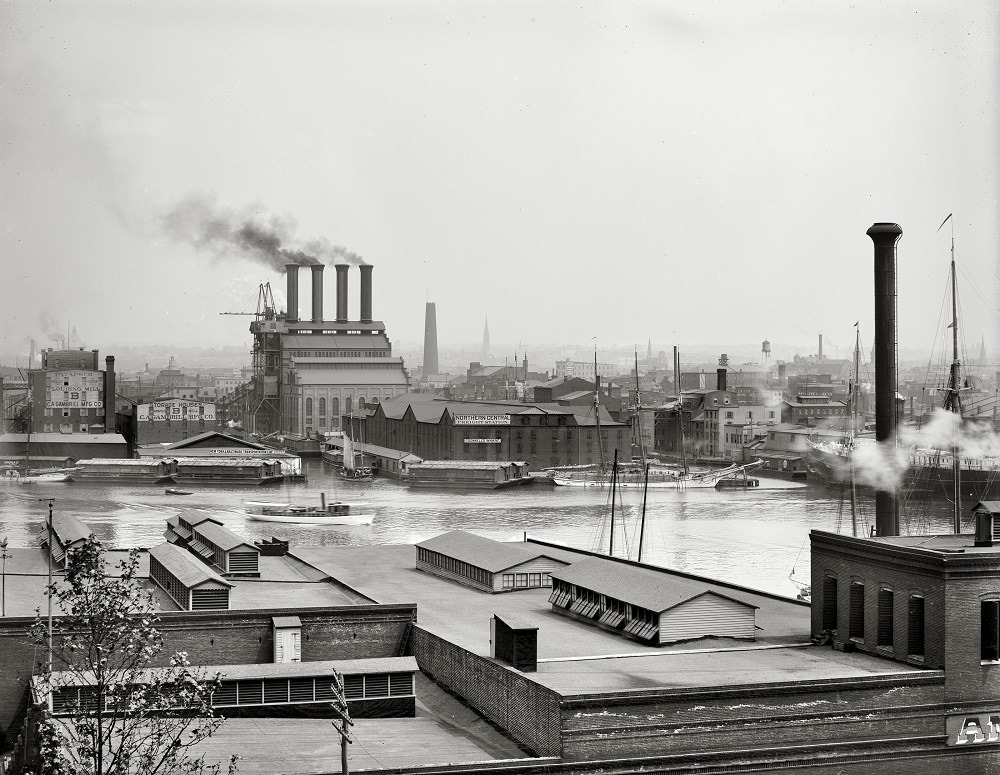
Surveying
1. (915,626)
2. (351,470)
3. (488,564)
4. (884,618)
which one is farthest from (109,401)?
(915,626)

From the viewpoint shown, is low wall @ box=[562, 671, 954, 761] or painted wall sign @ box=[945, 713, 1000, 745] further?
painted wall sign @ box=[945, 713, 1000, 745]

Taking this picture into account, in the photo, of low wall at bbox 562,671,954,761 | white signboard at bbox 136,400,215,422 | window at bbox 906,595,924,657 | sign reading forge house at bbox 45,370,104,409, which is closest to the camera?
low wall at bbox 562,671,954,761

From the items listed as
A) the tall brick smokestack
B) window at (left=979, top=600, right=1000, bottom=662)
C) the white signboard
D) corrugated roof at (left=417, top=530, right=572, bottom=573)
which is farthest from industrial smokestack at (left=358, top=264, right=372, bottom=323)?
window at (left=979, top=600, right=1000, bottom=662)

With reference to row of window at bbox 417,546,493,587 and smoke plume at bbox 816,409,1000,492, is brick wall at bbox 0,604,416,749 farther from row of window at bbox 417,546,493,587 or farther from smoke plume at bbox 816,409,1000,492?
smoke plume at bbox 816,409,1000,492

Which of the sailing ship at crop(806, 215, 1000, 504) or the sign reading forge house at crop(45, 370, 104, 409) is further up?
the sign reading forge house at crop(45, 370, 104, 409)

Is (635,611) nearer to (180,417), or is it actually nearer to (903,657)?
(903,657)

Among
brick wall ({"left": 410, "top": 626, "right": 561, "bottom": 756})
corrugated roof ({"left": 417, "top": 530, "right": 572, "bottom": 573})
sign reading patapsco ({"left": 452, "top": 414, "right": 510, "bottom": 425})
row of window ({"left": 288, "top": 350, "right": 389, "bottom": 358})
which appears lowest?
brick wall ({"left": 410, "top": 626, "right": 561, "bottom": 756})

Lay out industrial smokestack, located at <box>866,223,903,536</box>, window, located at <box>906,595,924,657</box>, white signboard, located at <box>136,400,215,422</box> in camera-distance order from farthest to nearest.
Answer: white signboard, located at <box>136,400,215,422</box>
industrial smokestack, located at <box>866,223,903,536</box>
window, located at <box>906,595,924,657</box>

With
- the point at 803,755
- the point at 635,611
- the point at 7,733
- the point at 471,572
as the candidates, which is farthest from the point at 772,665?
the point at 7,733
